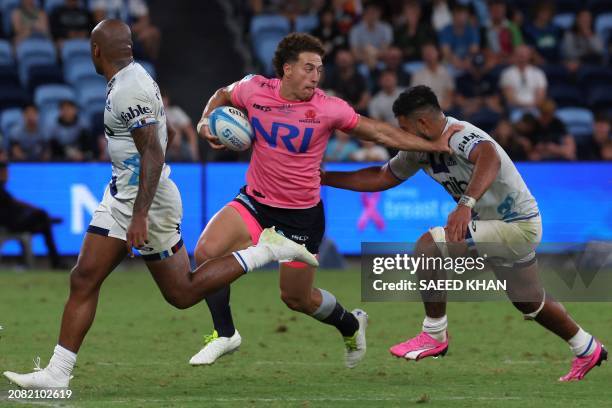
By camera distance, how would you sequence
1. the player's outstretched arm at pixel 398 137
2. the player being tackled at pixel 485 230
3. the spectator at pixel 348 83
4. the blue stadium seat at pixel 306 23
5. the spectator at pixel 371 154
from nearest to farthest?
the player's outstretched arm at pixel 398 137, the player being tackled at pixel 485 230, the spectator at pixel 371 154, the spectator at pixel 348 83, the blue stadium seat at pixel 306 23

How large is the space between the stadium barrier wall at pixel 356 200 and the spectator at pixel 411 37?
14.7 feet

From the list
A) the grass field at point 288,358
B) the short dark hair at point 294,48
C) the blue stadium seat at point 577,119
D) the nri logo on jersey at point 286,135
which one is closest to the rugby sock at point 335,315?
the grass field at point 288,358

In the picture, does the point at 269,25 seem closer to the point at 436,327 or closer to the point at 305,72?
the point at 305,72

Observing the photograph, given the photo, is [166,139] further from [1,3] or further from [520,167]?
[1,3]

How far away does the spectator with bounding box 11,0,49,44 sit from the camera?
819 inches

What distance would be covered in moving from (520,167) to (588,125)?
3.54 m

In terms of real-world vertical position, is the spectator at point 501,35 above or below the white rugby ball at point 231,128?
below

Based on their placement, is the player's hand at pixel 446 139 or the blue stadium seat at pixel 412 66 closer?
the player's hand at pixel 446 139

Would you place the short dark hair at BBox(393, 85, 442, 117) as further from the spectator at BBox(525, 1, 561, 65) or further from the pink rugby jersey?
the spectator at BBox(525, 1, 561, 65)

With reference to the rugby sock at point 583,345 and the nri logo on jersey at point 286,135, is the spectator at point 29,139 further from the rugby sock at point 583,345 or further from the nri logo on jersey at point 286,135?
the rugby sock at point 583,345

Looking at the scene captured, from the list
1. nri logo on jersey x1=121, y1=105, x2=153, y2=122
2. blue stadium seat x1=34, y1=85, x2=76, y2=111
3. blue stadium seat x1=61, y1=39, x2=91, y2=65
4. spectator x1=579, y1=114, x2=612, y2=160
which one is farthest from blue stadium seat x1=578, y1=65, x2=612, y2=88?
nri logo on jersey x1=121, y1=105, x2=153, y2=122

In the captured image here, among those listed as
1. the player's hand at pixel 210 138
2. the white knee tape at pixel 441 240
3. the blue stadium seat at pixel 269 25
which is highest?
the player's hand at pixel 210 138

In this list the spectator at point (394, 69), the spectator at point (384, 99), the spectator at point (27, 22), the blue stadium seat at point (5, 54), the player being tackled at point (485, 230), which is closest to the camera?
the player being tackled at point (485, 230)

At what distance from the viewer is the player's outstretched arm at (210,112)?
924 cm
